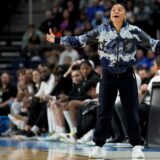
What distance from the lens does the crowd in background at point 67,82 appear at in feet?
41.2

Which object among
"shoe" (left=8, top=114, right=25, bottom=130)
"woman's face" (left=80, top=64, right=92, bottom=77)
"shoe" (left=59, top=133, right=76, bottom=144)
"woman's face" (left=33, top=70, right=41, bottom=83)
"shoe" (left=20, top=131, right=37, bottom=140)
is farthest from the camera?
"woman's face" (left=33, top=70, right=41, bottom=83)

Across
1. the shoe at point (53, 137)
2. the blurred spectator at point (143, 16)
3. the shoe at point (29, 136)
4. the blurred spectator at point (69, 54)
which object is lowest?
the shoe at point (29, 136)

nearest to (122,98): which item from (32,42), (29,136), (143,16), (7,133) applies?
(29,136)

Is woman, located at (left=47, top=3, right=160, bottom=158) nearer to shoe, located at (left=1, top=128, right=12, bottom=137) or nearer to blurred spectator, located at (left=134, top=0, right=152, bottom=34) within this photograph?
shoe, located at (left=1, top=128, right=12, bottom=137)

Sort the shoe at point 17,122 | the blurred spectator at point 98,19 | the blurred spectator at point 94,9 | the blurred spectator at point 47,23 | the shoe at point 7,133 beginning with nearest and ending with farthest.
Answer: the shoe at point 17,122 → the shoe at point 7,133 → the blurred spectator at point 98,19 → the blurred spectator at point 94,9 → the blurred spectator at point 47,23

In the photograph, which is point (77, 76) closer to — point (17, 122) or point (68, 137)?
point (68, 137)

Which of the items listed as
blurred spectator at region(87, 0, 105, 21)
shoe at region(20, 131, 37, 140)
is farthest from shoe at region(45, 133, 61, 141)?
blurred spectator at region(87, 0, 105, 21)

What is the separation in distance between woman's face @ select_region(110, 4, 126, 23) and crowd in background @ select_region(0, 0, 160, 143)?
217 cm

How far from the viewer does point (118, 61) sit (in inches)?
353

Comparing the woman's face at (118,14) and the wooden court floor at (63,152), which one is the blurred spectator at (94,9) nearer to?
the wooden court floor at (63,152)

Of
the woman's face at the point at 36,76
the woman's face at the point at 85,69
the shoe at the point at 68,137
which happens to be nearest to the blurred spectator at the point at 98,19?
the woman's face at the point at 36,76

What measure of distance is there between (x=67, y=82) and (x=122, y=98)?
5.36 metres

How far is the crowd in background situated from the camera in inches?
494

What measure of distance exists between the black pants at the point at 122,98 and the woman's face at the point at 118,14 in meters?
0.68
